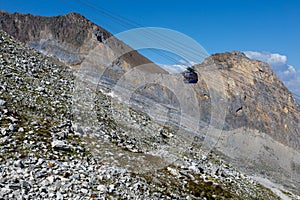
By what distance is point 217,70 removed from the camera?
158 m

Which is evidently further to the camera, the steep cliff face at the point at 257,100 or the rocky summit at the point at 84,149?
the steep cliff face at the point at 257,100

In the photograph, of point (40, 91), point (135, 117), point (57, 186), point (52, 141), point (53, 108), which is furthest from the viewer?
point (135, 117)

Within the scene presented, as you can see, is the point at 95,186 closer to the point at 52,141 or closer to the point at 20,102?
the point at 52,141

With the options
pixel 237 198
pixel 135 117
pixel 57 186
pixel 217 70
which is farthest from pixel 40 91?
pixel 217 70

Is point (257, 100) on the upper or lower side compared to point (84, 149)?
upper

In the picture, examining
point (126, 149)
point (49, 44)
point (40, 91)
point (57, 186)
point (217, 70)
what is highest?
point (217, 70)

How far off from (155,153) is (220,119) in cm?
11575

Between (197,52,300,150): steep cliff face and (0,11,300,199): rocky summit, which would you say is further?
(197,52,300,150): steep cliff face

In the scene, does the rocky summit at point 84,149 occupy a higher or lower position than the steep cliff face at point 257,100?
lower

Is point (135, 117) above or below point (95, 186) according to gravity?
above

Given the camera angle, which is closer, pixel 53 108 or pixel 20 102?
pixel 20 102

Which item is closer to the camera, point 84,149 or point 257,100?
point 84,149

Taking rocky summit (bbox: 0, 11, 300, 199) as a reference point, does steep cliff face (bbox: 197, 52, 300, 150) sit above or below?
above

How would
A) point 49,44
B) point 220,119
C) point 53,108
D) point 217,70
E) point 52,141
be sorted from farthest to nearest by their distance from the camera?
point 49,44
point 217,70
point 220,119
point 53,108
point 52,141
